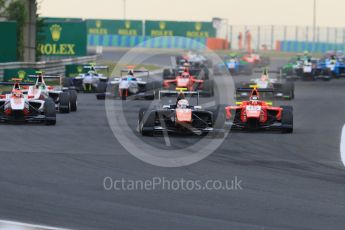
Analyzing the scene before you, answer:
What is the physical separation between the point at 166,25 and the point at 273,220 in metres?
93.6

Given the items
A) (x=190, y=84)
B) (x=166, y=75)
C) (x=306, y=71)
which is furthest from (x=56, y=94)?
(x=306, y=71)

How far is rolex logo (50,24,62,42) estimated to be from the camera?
50.4 metres

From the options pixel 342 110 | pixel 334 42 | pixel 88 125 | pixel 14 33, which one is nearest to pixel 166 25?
pixel 334 42

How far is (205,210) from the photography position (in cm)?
1054

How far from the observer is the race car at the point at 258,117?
65.6 ft

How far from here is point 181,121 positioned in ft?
62.3

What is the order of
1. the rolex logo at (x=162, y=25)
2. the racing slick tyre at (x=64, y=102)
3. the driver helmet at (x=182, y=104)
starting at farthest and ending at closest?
the rolex logo at (x=162, y=25) < the racing slick tyre at (x=64, y=102) < the driver helmet at (x=182, y=104)

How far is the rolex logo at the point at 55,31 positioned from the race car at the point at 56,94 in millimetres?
24794

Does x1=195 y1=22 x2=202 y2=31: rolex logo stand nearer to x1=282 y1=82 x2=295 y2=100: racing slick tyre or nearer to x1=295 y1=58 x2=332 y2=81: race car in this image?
x1=295 y1=58 x2=332 y2=81: race car

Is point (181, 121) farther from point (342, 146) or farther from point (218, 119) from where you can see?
point (342, 146)

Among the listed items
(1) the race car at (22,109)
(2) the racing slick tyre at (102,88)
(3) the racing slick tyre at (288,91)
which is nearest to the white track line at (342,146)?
(1) the race car at (22,109)

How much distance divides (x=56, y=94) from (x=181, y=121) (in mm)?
7145

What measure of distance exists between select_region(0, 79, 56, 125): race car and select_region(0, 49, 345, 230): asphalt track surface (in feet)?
1.63

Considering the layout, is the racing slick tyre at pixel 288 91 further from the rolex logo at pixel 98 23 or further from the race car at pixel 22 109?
the rolex logo at pixel 98 23
